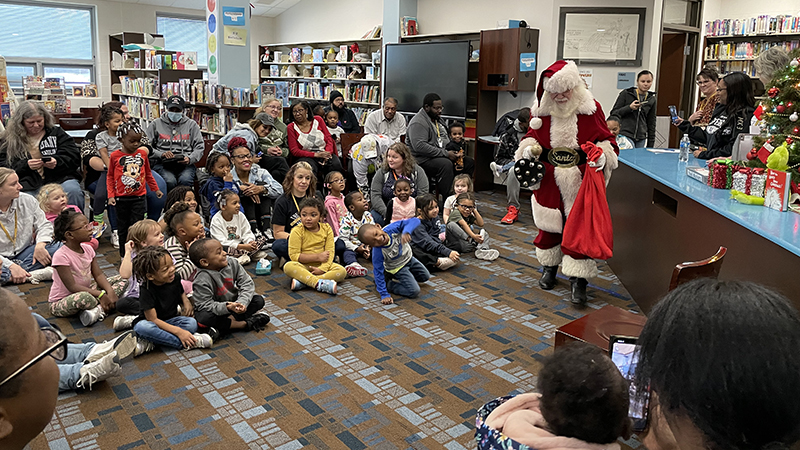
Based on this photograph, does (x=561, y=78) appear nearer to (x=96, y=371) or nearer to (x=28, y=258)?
(x=96, y=371)

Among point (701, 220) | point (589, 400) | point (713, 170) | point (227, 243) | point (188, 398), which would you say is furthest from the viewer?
point (227, 243)

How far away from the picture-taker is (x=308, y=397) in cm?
273

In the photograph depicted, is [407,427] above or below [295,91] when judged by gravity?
below

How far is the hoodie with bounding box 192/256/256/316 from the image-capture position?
11.0 ft

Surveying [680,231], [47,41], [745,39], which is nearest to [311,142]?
[680,231]

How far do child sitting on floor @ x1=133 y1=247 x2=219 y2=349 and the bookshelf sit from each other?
7812 millimetres

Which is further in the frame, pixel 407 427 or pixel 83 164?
pixel 83 164

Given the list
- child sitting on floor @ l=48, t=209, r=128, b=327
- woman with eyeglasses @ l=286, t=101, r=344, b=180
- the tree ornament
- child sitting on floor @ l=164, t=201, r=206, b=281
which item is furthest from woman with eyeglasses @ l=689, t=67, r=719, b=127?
child sitting on floor @ l=48, t=209, r=128, b=327

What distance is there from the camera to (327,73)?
1095 centimetres

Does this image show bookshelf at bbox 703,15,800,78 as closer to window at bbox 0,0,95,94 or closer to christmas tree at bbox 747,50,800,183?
christmas tree at bbox 747,50,800,183

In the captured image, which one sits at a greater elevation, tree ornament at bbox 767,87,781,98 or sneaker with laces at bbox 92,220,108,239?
tree ornament at bbox 767,87,781,98

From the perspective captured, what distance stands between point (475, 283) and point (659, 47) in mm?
Result: 4533

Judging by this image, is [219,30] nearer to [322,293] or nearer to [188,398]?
[322,293]

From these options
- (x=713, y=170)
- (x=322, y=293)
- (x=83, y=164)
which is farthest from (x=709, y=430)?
(x=83, y=164)
